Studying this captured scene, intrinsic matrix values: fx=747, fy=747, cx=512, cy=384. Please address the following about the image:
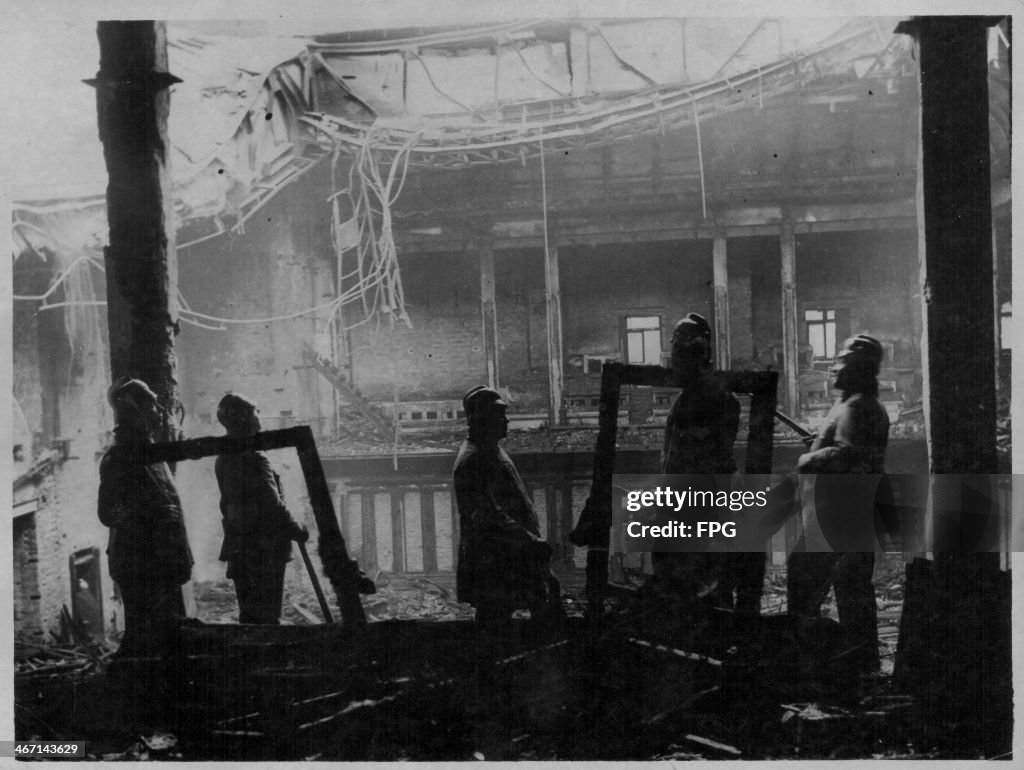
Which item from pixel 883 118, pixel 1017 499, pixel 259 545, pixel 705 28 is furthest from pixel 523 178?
pixel 1017 499

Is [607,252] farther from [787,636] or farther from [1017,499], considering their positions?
[1017,499]

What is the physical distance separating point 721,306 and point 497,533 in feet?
5.02

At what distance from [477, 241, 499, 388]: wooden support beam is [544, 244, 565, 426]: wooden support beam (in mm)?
264

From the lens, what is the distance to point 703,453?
137 inches

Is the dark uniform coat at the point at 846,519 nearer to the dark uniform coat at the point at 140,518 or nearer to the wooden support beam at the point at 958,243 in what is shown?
the wooden support beam at the point at 958,243

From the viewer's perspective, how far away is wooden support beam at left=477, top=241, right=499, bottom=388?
3658 mm

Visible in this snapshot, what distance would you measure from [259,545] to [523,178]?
7.24 feet

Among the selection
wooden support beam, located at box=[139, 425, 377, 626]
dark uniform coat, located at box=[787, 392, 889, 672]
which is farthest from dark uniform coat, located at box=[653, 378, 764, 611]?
wooden support beam, located at box=[139, 425, 377, 626]

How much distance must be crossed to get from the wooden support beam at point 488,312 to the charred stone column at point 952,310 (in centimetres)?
201

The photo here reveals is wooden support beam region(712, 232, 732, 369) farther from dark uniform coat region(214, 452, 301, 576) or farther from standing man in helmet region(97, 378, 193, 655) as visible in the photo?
standing man in helmet region(97, 378, 193, 655)

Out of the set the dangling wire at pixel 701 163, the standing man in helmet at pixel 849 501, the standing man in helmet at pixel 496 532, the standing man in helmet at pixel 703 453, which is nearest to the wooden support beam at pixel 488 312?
the standing man in helmet at pixel 496 532

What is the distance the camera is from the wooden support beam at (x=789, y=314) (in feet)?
11.8

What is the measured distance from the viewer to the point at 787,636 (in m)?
3.49

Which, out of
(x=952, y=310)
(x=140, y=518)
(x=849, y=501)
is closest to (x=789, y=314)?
(x=952, y=310)
